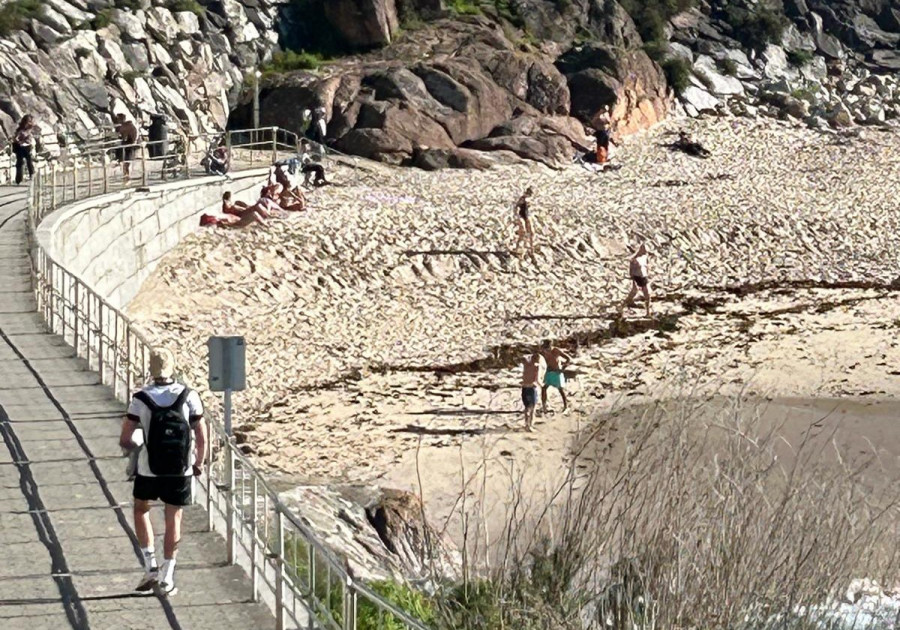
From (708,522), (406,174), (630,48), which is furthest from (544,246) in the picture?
(708,522)

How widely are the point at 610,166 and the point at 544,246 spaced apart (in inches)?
286

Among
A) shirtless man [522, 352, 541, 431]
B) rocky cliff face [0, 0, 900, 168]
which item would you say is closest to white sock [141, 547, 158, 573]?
shirtless man [522, 352, 541, 431]

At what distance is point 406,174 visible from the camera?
3128cm

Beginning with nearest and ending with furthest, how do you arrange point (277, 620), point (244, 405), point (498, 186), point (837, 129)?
point (277, 620)
point (244, 405)
point (498, 186)
point (837, 129)

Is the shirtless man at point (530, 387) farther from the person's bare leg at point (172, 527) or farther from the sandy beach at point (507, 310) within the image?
the person's bare leg at point (172, 527)

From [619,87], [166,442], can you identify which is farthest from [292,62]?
[166,442]

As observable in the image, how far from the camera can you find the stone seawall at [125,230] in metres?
19.6

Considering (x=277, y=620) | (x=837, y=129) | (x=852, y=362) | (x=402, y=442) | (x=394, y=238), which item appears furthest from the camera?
(x=837, y=129)

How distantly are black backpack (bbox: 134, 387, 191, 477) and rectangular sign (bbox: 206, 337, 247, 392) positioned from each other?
7.51 feet

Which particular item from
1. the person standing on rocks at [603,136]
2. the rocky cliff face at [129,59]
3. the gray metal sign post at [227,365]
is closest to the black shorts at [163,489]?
the gray metal sign post at [227,365]

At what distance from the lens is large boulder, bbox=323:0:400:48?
37344 millimetres

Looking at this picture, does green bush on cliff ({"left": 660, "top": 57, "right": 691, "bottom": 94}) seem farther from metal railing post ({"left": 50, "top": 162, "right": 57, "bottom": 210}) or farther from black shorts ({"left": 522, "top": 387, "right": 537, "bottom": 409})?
black shorts ({"left": 522, "top": 387, "right": 537, "bottom": 409})

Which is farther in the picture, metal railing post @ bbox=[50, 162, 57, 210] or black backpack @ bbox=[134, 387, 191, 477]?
metal railing post @ bbox=[50, 162, 57, 210]

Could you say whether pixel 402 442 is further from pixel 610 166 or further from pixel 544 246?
pixel 610 166
